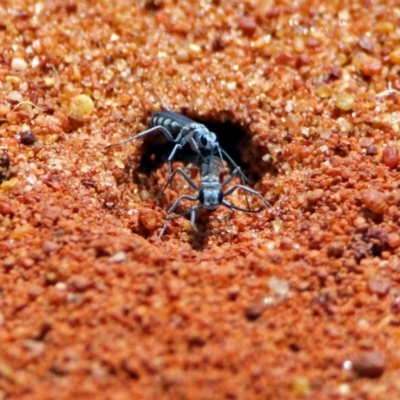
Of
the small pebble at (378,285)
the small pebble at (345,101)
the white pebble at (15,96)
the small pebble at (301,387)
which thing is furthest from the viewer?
the small pebble at (345,101)

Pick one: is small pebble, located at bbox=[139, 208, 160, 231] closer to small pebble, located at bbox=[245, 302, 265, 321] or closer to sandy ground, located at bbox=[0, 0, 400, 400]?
sandy ground, located at bbox=[0, 0, 400, 400]

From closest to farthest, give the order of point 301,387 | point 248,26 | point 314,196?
point 301,387 < point 314,196 < point 248,26

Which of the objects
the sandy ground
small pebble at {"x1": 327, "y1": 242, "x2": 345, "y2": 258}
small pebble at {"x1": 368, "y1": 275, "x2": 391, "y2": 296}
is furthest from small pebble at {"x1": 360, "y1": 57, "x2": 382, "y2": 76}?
small pebble at {"x1": 368, "y1": 275, "x2": 391, "y2": 296}

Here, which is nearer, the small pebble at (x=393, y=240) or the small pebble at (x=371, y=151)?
the small pebble at (x=393, y=240)

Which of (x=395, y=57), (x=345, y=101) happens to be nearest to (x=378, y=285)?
(x=345, y=101)

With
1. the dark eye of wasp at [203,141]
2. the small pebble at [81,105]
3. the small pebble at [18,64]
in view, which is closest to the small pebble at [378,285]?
the dark eye of wasp at [203,141]

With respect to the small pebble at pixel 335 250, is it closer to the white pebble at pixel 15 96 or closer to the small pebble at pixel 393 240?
the small pebble at pixel 393 240

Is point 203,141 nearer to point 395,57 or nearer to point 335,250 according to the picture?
point 335,250

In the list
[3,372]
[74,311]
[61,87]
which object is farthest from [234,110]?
[3,372]
